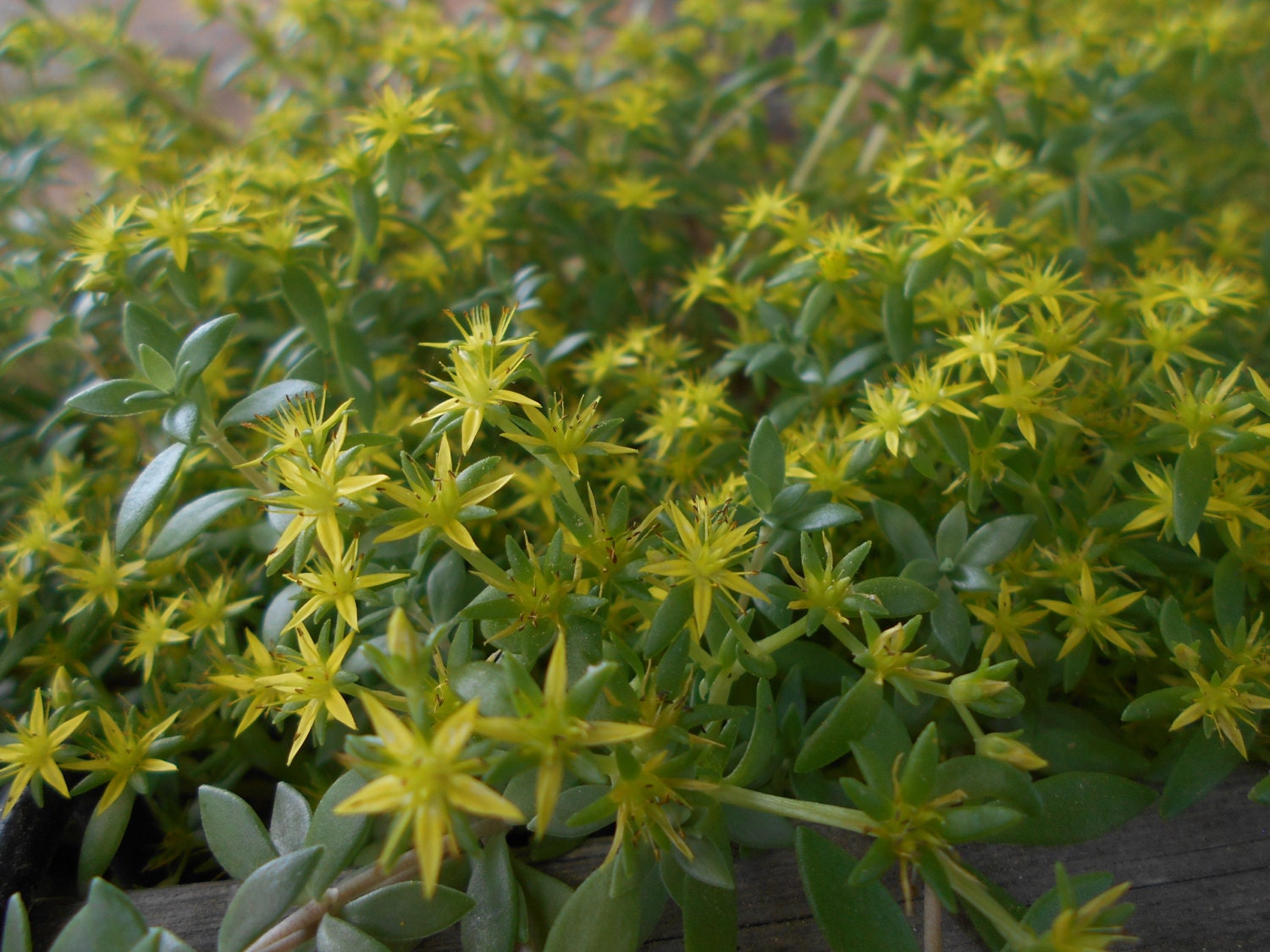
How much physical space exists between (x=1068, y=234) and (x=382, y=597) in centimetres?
122

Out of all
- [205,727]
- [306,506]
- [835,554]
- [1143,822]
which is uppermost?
[306,506]

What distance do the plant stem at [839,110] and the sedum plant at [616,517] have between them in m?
0.08

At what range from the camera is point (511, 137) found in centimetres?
154

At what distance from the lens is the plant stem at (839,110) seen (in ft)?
5.40

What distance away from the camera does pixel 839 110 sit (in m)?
1.67

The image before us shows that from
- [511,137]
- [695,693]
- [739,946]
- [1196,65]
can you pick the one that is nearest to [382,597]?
[695,693]

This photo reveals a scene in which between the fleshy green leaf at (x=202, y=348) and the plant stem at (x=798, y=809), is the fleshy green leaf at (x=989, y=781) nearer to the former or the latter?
the plant stem at (x=798, y=809)

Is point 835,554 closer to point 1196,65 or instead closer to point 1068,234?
point 1068,234

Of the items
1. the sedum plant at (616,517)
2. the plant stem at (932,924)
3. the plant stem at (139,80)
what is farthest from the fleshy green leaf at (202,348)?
the plant stem at (139,80)

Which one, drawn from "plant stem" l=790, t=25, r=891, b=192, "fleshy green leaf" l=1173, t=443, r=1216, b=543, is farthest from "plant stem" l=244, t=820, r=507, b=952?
"plant stem" l=790, t=25, r=891, b=192

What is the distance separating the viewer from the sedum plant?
0.70 metres

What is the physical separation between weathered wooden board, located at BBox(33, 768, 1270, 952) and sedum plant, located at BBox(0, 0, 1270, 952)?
0.04 meters

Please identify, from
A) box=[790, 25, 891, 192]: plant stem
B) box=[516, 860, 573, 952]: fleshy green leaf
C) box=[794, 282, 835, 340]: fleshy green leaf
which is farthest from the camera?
box=[790, 25, 891, 192]: plant stem

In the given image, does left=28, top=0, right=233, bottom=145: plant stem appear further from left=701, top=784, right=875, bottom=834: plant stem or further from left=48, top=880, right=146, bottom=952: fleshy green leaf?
left=701, top=784, right=875, bottom=834: plant stem
